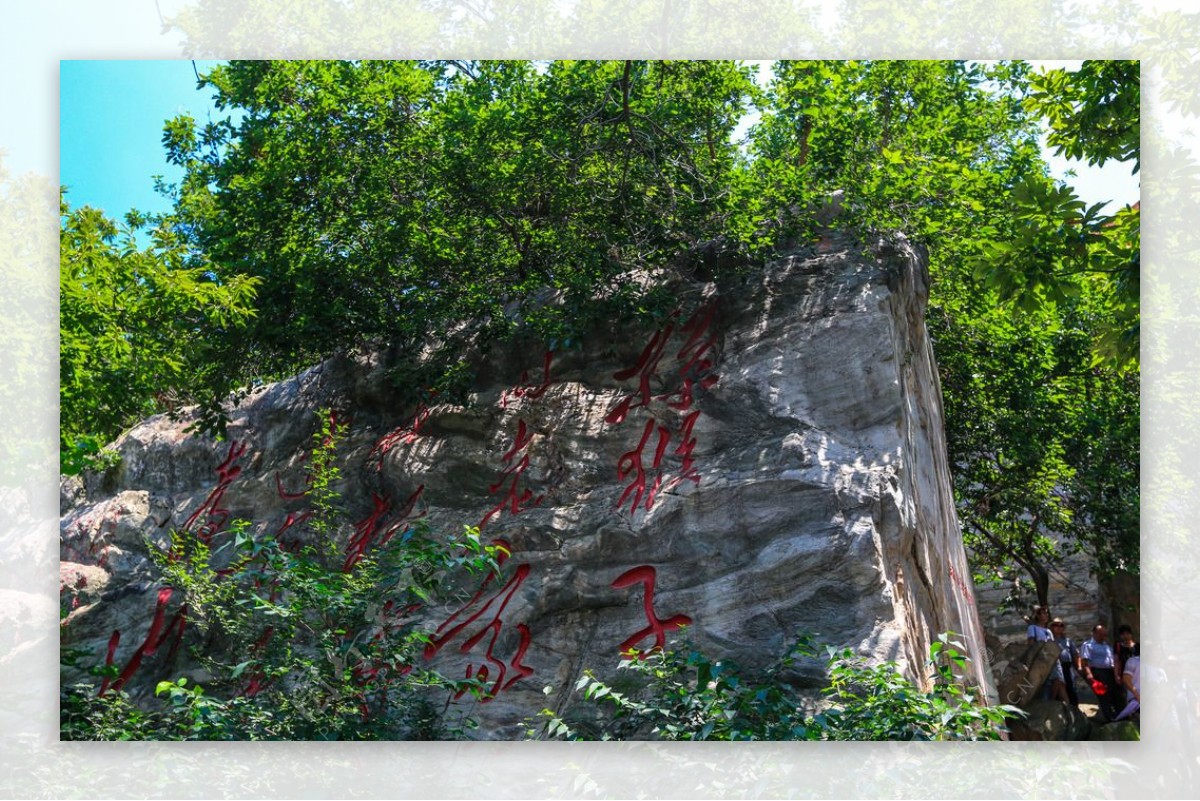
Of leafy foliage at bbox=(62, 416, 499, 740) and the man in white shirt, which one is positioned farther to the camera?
the man in white shirt

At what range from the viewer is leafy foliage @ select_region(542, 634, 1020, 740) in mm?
4117

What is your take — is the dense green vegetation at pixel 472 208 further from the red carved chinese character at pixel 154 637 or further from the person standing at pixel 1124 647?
the person standing at pixel 1124 647

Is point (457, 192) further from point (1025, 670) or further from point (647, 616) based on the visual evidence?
point (1025, 670)

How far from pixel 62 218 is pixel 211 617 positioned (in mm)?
1829

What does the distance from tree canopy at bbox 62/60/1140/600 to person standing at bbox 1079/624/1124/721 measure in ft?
4.67

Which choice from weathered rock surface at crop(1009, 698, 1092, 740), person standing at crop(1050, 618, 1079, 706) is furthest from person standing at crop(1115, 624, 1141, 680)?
person standing at crop(1050, 618, 1079, 706)

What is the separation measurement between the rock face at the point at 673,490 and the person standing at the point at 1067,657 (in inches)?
17.4

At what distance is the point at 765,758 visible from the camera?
4.24 m

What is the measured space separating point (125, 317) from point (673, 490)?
258 cm

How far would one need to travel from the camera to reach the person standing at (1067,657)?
5.76 m

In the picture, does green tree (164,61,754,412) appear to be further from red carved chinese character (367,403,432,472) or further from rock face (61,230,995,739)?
rock face (61,230,995,739)

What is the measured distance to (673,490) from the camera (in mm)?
5121

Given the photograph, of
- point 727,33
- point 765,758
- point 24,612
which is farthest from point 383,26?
point 765,758

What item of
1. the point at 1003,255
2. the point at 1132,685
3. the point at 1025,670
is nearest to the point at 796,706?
the point at 1132,685
